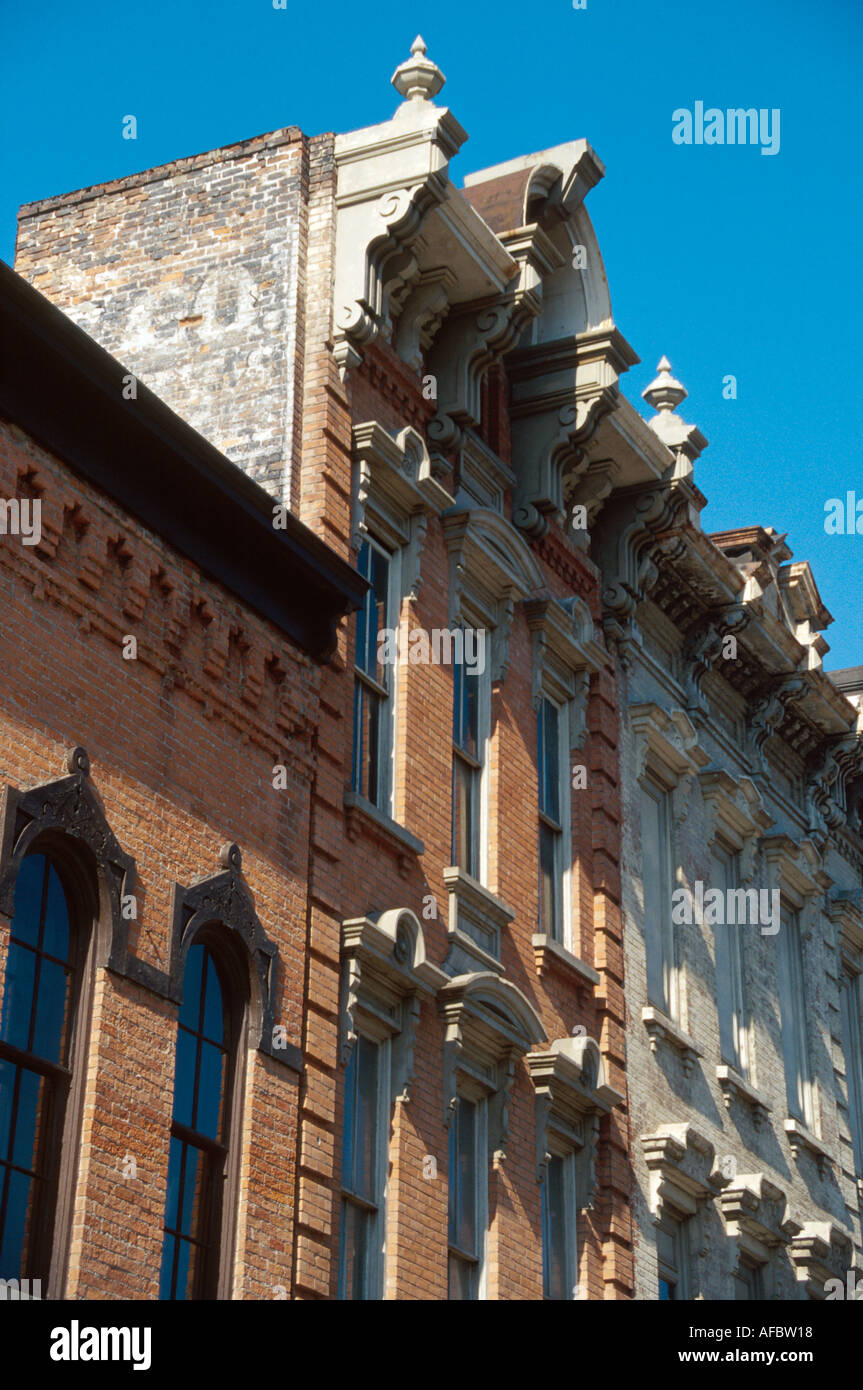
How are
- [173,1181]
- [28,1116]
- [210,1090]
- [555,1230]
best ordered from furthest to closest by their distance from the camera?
[555,1230], [210,1090], [173,1181], [28,1116]

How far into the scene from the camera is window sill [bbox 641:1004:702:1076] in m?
20.4

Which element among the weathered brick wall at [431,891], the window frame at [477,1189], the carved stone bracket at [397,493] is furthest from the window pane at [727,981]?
the carved stone bracket at [397,493]

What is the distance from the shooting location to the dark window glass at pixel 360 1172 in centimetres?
1496

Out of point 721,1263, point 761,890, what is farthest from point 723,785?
point 721,1263

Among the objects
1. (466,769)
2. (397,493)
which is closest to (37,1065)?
(466,769)

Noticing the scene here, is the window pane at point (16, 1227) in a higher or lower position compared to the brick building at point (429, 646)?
lower

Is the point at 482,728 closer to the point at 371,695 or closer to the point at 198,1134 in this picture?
the point at 371,695

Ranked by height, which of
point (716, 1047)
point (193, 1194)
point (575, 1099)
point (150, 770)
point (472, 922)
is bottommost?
point (193, 1194)

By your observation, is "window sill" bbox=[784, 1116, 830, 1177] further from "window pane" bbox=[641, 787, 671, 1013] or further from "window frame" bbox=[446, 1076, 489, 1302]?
"window frame" bbox=[446, 1076, 489, 1302]

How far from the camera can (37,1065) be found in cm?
1226

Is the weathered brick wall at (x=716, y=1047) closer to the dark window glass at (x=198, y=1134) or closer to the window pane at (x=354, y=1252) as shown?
the window pane at (x=354, y=1252)

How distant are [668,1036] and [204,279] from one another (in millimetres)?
8488

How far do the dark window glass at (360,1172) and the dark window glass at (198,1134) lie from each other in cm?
152

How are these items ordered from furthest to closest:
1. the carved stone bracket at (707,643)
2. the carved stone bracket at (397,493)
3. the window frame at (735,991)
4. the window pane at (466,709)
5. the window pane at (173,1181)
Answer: the carved stone bracket at (707,643), the window frame at (735,991), the window pane at (466,709), the carved stone bracket at (397,493), the window pane at (173,1181)
